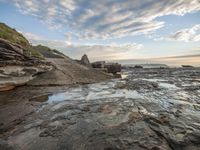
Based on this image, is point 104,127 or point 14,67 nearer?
point 104,127

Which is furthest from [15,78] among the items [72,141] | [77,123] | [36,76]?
[72,141]

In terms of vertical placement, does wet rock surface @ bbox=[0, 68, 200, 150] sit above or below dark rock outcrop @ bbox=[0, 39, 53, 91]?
below

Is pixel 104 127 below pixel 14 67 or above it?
below

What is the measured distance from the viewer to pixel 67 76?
14.0 meters

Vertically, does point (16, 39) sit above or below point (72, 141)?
above

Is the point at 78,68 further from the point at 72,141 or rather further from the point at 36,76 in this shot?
the point at 72,141

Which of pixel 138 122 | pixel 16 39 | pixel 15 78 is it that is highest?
pixel 16 39

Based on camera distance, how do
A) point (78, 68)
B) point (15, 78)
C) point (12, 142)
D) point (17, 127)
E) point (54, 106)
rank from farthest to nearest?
1. point (78, 68)
2. point (15, 78)
3. point (54, 106)
4. point (17, 127)
5. point (12, 142)

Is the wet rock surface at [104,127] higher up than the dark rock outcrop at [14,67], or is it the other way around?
the dark rock outcrop at [14,67]

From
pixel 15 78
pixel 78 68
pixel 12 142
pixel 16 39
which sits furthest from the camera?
pixel 78 68

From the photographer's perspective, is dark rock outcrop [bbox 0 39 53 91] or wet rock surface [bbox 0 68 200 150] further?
dark rock outcrop [bbox 0 39 53 91]

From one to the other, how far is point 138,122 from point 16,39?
12.5 meters

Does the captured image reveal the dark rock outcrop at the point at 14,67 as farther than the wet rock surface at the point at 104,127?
Yes

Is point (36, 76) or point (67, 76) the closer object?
point (36, 76)
